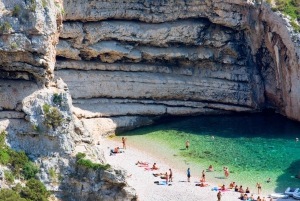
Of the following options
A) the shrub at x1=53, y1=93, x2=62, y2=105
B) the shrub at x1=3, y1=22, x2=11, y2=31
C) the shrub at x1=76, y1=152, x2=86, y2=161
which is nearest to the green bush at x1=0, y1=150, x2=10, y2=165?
the shrub at x1=76, y1=152, x2=86, y2=161

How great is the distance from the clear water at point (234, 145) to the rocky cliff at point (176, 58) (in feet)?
4.84

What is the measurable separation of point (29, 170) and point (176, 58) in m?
24.4

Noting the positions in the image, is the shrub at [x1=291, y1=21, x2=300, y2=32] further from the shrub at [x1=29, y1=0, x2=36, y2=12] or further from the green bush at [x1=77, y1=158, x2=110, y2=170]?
the shrub at [x1=29, y1=0, x2=36, y2=12]

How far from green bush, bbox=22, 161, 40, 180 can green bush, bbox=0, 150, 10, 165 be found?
3.47 ft

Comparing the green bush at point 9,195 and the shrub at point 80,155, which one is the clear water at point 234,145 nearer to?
the shrub at point 80,155

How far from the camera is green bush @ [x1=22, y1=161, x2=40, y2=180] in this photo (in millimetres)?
47781

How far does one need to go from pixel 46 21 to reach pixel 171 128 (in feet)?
70.5

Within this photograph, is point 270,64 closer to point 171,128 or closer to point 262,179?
point 171,128

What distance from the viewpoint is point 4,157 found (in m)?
47.7

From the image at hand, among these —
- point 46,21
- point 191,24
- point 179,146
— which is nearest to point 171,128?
point 179,146

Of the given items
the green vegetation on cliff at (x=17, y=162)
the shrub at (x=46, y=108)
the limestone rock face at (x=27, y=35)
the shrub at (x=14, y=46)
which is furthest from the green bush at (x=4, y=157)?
the shrub at (x=14, y=46)

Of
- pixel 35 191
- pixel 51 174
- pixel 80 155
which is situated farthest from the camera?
pixel 80 155

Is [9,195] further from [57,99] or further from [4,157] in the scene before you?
[57,99]

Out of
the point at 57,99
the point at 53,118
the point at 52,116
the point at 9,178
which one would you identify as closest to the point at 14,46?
the point at 57,99
